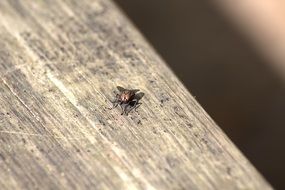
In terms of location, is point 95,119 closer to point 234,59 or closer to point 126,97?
point 126,97

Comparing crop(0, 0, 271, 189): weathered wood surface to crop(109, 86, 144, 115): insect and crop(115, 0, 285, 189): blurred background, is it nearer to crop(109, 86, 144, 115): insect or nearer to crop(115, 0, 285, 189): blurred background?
crop(109, 86, 144, 115): insect

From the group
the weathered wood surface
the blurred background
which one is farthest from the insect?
the blurred background

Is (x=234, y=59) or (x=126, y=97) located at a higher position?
(x=126, y=97)

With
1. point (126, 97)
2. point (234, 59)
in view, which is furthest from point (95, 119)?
point (234, 59)

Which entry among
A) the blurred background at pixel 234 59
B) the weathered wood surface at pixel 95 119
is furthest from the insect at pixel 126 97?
the blurred background at pixel 234 59

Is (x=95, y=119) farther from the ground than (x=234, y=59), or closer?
farther from the ground

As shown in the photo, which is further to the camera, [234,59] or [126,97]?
[234,59]

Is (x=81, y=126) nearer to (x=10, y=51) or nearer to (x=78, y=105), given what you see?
(x=78, y=105)
